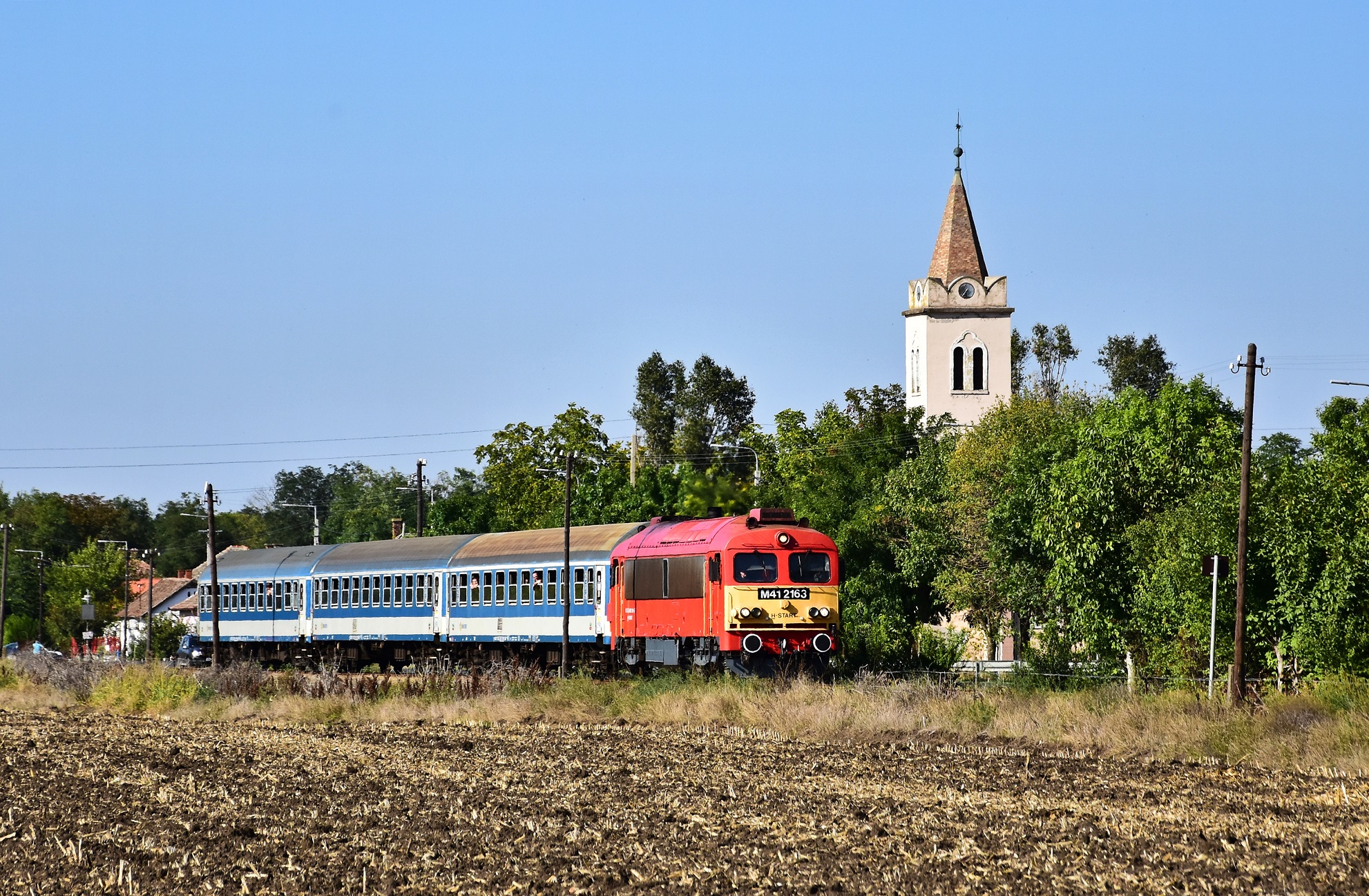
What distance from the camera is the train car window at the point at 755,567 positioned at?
31922mm

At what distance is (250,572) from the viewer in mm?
53844

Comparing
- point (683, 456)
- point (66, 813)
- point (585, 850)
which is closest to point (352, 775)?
point (66, 813)

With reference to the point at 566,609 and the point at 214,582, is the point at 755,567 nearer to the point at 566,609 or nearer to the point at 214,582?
the point at 566,609

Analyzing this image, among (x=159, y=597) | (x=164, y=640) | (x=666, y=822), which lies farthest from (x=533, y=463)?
(x=666, y=822)

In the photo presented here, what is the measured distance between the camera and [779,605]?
32250mm

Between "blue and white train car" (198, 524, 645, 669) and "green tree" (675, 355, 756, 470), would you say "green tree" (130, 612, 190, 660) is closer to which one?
"blue and white train car" (198, 524, 645, 669)

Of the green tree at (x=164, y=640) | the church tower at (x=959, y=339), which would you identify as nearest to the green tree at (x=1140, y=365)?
the church tower at (x=959, y=339)

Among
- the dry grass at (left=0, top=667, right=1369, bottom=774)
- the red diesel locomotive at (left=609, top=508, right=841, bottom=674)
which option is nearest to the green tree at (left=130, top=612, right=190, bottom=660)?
the dry grass at (left=0, top=667, right=1369, bottom=774)

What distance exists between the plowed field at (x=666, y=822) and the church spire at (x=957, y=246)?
66.5 meters

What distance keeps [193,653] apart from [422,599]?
16.3 m

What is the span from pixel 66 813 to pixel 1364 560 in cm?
2141

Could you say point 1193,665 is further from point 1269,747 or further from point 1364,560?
point 1269,747

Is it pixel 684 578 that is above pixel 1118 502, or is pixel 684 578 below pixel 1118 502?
below

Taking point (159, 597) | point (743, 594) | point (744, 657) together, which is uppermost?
point (743, 594)
